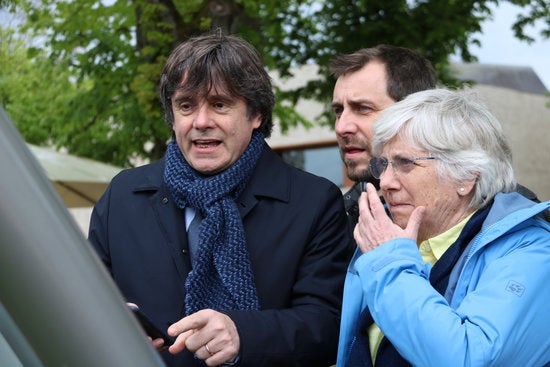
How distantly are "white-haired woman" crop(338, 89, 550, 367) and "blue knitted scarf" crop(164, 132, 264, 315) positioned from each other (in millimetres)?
337

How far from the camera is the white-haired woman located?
211cm

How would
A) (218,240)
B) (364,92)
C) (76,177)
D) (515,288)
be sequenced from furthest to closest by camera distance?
(76,177) → (364,92) → (218,240) → (515,288)

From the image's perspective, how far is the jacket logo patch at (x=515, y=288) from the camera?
6.93 feet

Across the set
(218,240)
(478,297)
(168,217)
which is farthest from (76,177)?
(478,297)

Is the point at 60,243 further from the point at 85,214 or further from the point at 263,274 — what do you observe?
the point at 85,214

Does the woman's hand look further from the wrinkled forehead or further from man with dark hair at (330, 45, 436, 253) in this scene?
man with dark hair at (330, 45, 436, 253)

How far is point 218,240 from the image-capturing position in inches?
106

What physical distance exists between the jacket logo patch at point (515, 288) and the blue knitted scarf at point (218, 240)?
0.84 metres

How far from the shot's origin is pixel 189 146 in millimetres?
2793

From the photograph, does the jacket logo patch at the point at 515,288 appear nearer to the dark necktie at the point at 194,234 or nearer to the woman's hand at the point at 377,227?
the woman's hand at the point at 377,227

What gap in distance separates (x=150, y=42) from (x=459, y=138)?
22.1ft

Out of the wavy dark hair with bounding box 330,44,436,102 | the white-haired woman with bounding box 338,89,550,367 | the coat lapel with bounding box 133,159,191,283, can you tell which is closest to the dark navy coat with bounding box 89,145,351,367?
the coat lapel with bounding box 133,159,191,283

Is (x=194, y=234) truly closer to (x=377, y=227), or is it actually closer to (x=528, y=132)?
(x=377, y=227)

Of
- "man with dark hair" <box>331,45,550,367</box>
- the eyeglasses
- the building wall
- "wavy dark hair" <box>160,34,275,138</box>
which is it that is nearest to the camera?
the eyeglasses
